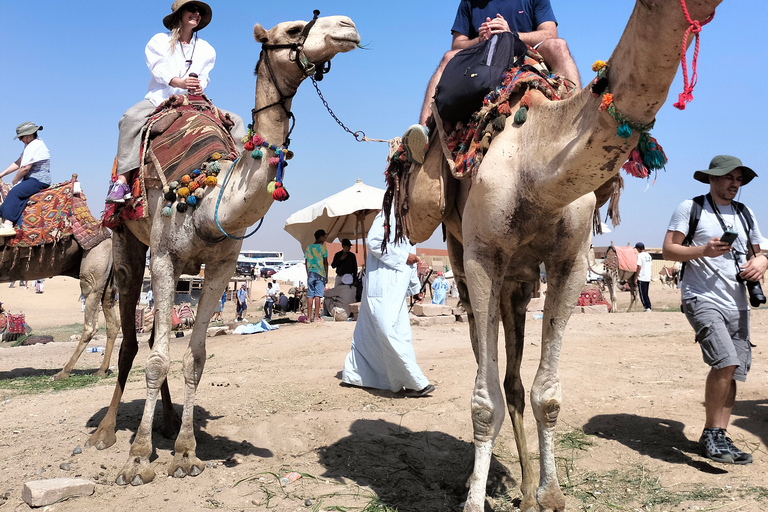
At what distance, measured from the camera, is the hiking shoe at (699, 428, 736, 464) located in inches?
171

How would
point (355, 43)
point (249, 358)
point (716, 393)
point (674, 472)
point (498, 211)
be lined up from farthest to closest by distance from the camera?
point (249, 358), point (716, 393), point (674, 472), point (355, 43), point (498, 211)

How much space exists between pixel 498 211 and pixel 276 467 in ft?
8.66

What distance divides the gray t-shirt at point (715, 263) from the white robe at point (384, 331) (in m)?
3.13

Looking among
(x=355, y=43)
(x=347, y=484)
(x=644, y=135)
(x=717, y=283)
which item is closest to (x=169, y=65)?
(x=355, y=43)

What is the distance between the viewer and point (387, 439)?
16.7ft

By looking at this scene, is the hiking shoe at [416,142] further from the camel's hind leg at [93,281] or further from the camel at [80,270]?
the camel's hind leg at [93,281]

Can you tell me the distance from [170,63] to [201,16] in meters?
0.54

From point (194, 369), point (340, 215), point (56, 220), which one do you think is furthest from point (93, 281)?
point (340, 215)

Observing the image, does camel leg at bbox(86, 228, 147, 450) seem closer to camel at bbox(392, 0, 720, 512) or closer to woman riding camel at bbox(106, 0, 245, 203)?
woman riding camel at bbox(106, 0, 245, 203)

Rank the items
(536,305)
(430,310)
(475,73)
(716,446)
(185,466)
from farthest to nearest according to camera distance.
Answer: (536,305) < (430,310) < (716,446) < (185,466) < (475,73)

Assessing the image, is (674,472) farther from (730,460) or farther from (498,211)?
(498,211)

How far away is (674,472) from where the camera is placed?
13.8ft

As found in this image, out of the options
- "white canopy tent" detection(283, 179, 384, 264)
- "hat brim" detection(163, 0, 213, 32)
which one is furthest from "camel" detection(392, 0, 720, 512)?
"white canopy tent" detection(283, 179, 384, 264)

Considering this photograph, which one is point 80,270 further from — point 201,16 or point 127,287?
point 201,16
